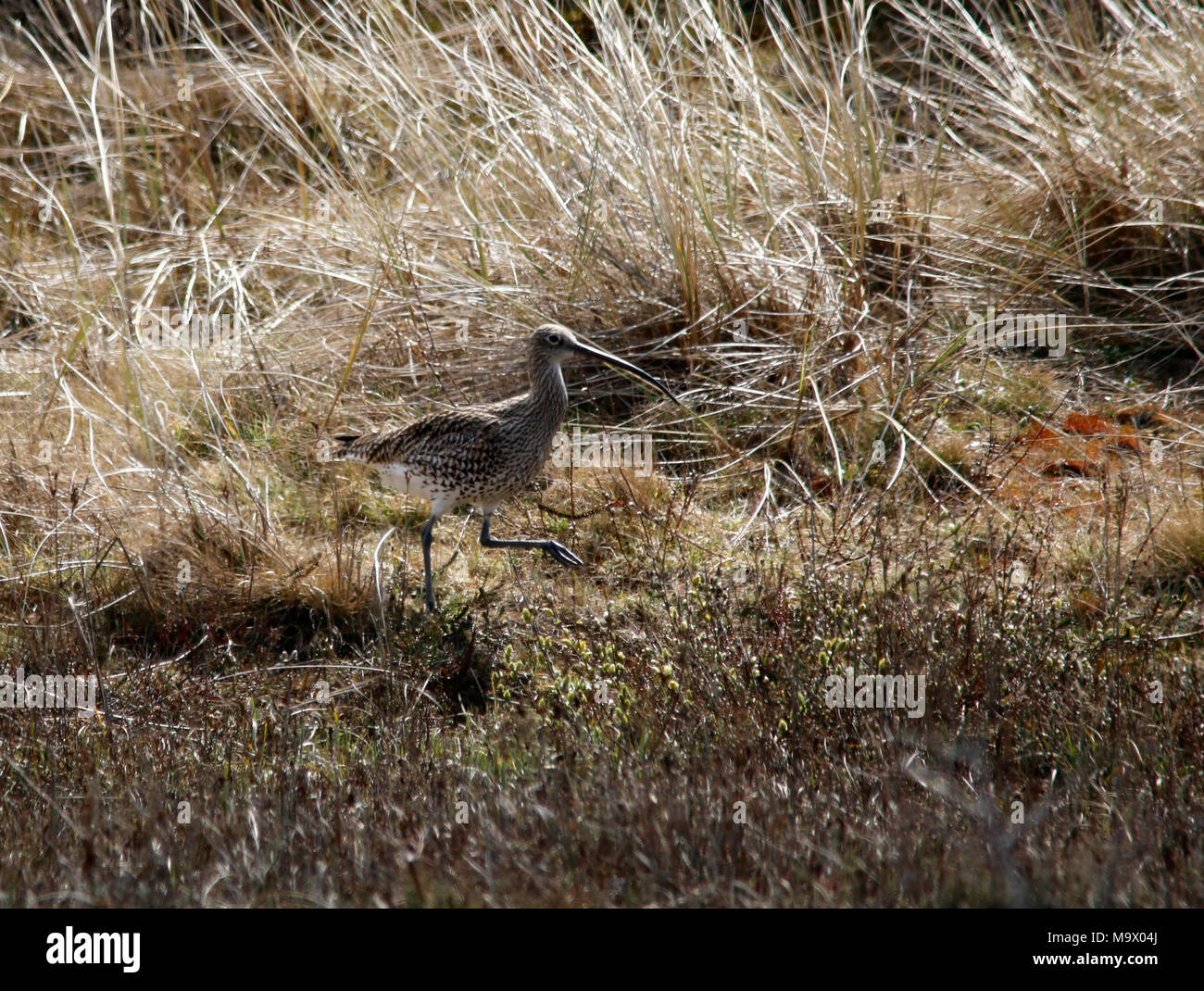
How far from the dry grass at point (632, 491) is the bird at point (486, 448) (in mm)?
307

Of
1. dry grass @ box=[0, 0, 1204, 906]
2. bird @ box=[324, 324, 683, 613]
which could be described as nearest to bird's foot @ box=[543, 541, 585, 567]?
bird @ box=[324, 324, 683, 613]

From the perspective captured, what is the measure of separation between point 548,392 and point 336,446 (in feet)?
5.00

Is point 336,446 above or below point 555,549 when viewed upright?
above

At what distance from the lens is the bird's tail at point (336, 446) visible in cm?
641

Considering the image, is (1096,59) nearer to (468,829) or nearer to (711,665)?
(711,665)

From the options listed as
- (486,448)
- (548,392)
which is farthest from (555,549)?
(548,392)

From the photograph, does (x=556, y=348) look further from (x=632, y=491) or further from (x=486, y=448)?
(x=632, y=491)

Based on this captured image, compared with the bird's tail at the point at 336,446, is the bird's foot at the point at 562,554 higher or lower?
lower

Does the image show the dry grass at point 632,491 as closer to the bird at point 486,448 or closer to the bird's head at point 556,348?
the bird at point 486,448

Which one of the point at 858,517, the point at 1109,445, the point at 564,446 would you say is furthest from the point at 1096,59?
the point at 564,446

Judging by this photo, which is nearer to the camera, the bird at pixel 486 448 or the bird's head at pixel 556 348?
the bird at pixel 486 448

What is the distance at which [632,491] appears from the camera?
6285 mm

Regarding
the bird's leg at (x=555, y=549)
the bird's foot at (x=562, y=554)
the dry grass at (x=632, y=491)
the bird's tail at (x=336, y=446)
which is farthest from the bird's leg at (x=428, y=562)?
the bird's tail at (x=336, y=446)
